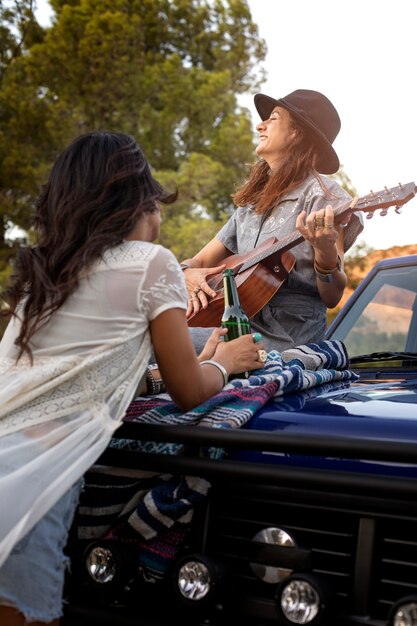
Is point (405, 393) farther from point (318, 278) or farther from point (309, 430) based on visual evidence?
point (318, 278)

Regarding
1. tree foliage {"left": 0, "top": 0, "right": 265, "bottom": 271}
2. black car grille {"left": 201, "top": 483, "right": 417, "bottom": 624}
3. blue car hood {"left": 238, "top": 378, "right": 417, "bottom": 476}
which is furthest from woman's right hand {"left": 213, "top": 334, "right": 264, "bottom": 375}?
tree foliage {"left": 0, "top": 0, "right": 265, "bottom": 271}

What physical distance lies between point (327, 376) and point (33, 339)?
1.00 metres

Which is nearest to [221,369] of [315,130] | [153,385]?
[153,385]

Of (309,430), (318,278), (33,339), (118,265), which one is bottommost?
(309,430)

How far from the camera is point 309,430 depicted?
2.30 meters

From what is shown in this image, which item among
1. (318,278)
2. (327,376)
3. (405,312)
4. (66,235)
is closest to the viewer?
(66,235)

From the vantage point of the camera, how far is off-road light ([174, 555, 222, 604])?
217 cm

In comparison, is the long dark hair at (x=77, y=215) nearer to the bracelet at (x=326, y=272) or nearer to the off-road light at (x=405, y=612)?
the bracelet at (x=326, y=272)

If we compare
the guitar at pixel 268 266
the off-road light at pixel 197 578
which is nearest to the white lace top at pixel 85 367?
the off-road light at pixel 197 578

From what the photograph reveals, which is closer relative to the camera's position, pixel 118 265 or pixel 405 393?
pixel 118 265

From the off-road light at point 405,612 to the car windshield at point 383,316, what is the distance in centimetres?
187

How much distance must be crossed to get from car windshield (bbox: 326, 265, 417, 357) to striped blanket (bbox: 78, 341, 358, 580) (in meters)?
1.15

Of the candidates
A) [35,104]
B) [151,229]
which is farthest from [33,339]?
[35,104]

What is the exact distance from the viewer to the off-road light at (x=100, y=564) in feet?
7.69
